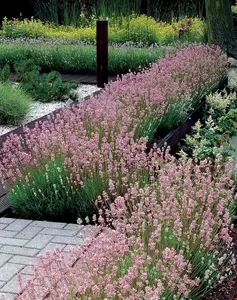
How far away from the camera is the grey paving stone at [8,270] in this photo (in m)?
3.87

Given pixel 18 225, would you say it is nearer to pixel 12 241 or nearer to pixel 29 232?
pixel 29 232

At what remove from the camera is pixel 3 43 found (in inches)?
586

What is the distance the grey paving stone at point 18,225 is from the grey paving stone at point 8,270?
693mm

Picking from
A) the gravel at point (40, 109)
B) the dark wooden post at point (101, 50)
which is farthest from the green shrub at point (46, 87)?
the dark wooden post at point (101, 50)

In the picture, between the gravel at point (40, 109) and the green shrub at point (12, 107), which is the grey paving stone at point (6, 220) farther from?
the green shrub at point (12, 107)

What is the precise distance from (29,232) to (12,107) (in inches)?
147

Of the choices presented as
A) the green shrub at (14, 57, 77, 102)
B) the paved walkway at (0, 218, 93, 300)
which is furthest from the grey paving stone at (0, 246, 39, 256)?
the green shrub at (14, 57, 77, 102)

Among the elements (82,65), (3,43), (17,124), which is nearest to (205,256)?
(17,124)

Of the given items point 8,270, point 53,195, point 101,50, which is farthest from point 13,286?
point 101,50

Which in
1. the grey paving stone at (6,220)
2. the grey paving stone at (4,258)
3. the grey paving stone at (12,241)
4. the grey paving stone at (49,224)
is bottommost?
the grey paving stone at (6,220)

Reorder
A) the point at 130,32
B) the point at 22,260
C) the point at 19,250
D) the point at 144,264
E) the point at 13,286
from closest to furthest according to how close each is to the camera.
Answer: the point at 144,264
the point at 13,286
the point at 22,260
the point at 19,250
the point at 130,32

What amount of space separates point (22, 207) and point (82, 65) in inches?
318

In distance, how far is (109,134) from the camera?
589 centimetres

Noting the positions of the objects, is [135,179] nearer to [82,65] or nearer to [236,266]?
[236,266]
